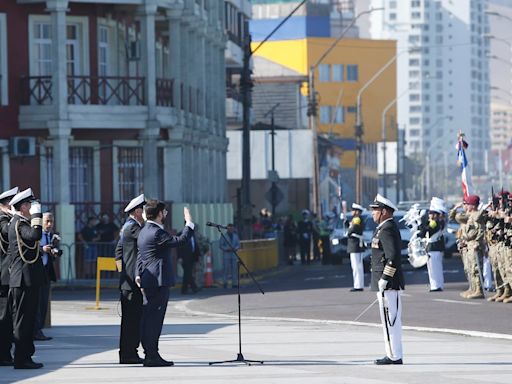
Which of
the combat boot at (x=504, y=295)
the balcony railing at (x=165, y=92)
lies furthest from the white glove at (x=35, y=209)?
the balcony railing at (x=165, y=92)

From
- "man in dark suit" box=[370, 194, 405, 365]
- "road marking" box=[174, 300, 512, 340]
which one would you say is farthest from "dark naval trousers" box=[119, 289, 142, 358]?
"road marking" box=[174, 300, 512, 340]

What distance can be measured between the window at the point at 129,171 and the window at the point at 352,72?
9970 centimetres

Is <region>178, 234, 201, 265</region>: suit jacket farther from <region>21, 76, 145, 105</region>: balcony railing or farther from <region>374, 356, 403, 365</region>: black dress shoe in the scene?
<region>374, 356, 403, 365</region>: black dress shoe

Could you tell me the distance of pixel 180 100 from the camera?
48.5m

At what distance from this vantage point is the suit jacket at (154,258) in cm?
1912

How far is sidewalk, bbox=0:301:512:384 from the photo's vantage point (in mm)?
17703

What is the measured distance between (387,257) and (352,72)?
129 m

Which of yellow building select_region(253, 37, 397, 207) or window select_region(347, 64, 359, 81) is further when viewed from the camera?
window select_region(347, 64, 359, 81)

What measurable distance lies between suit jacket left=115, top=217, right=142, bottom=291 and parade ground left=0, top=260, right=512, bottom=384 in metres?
0.94

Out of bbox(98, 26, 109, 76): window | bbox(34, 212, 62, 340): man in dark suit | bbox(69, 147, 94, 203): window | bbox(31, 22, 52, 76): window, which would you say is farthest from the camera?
bbox(69, 147, 94, 203): window

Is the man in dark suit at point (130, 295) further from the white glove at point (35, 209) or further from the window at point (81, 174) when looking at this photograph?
the window at point (81, 174)

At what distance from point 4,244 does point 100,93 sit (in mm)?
26194

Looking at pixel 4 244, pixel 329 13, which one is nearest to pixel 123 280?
pixel 4 244

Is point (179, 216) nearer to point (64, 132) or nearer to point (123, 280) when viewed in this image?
point (64, 132)
